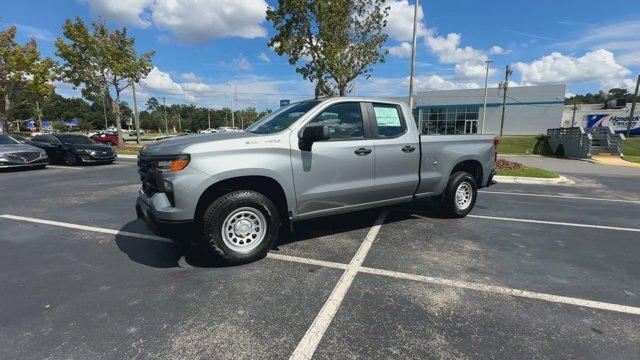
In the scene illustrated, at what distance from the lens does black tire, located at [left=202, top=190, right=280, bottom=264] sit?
12.8 ft

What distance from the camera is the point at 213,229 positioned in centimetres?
389

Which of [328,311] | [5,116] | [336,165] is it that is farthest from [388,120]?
[5,116]

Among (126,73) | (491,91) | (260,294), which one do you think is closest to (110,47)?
(126,73)

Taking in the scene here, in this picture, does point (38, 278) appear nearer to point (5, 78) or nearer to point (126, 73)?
point (126, 73)

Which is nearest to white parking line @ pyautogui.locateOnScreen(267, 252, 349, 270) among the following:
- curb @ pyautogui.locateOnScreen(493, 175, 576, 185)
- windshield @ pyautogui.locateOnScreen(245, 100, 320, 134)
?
windshield @ pyautogui.locateOnScreen(245, 100, 320, 134)

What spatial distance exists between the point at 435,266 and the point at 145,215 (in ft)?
11.1

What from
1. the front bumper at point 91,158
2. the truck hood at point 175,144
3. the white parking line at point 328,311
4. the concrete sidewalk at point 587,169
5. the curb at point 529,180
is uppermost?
the truck hood at point 175,144

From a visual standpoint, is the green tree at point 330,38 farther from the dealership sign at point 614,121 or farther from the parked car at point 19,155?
the dealership sign at point 614,121

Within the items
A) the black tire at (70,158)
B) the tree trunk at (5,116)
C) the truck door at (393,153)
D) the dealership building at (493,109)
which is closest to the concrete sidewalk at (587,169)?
the truck door at (393,153)

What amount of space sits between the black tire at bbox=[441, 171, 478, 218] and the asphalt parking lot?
181 millimetres

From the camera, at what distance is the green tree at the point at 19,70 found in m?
23.7

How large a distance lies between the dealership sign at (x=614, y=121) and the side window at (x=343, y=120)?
54.0 metres

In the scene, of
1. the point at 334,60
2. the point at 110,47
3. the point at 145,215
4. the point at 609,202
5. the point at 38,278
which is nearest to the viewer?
the point at 38,278

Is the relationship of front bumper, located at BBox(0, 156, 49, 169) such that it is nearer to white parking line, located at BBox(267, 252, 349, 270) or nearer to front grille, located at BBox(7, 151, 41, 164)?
front grille, located at BBox(7, 151, 41, 164)
